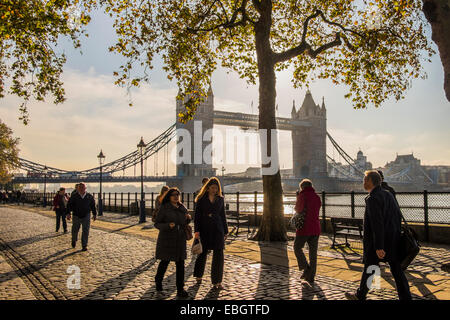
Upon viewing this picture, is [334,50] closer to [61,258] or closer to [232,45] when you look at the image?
[232,45]

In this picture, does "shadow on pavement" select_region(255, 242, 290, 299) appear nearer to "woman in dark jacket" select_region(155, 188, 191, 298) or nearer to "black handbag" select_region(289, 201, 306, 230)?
"black handbag" select_region(289, 201, 306, 230)

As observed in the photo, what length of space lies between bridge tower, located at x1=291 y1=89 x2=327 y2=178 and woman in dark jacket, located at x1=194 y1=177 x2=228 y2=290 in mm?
83865

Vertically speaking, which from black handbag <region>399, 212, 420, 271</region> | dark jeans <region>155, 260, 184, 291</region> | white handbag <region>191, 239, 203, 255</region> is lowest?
dark jeans <region>155, 260, 184, 291</region>

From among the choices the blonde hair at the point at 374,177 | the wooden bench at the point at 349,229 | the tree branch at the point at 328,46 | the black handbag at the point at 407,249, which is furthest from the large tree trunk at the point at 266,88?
the black handbag at the point at 407,249

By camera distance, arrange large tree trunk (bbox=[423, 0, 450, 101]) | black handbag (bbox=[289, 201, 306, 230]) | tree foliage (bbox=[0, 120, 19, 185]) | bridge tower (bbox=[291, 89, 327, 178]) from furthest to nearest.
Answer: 1. bridge tower (bbox=[291, 89, 327, 178])
2. tree foliage (bbox=[0, 120, 19, 185])
3. large tree trunk (bbox=[423, 0, 450, 101])
4. black handbag (bbox=[289, 201, 306, 230])

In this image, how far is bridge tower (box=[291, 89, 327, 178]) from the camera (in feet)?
303

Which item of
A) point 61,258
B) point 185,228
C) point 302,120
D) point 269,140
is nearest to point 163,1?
point 269,140

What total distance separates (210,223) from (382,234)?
2165 millimetres

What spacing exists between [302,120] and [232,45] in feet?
288

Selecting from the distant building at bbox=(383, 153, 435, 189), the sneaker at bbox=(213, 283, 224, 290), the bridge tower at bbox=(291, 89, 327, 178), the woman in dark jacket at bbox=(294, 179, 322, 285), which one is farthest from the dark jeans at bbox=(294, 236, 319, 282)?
the bridge tower at bbox=(291, 89, 327, 178)

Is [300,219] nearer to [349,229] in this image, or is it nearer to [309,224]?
[309,224]

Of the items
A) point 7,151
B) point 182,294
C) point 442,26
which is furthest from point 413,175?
point 182,294

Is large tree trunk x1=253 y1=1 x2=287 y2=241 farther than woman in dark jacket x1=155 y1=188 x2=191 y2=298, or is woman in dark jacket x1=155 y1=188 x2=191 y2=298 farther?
large tree trunk x1=253 y1=1 x2=287 y2=241

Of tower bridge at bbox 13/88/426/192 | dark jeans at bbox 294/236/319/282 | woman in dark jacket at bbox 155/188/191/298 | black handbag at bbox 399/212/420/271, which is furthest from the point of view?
tower bridge at bbox 13/88/426/192
